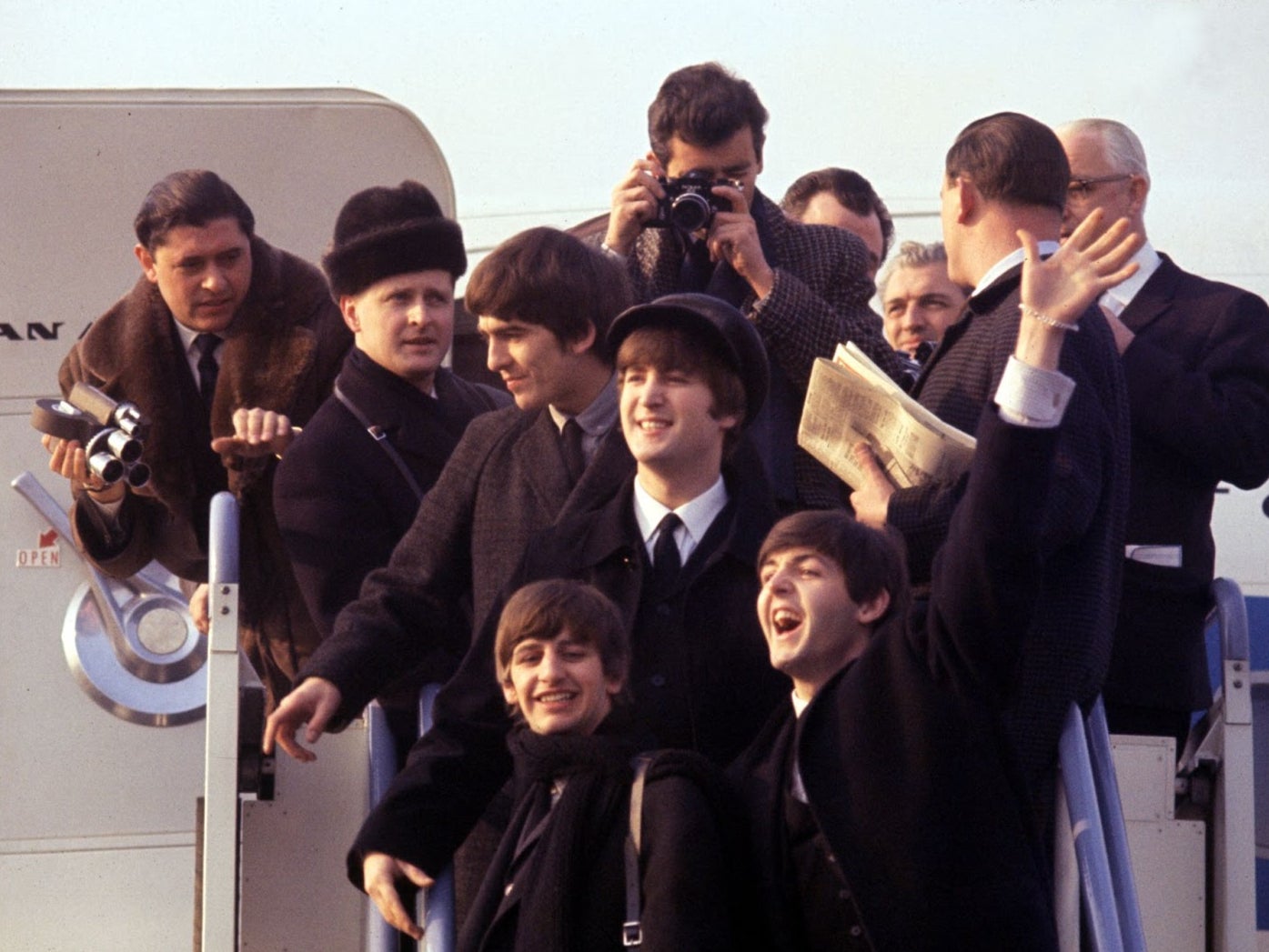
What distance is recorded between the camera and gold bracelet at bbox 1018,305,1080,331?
144 inches

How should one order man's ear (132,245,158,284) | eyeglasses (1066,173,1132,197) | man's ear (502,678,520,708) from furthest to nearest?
man's ear (132,245,158,284) → eyeglasses (1066,173,1132,197) → man's ear (502,678,520,708)

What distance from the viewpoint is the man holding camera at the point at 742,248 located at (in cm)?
468

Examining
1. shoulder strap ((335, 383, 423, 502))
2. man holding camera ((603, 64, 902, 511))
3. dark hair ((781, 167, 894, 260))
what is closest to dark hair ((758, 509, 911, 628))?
man holding camera ((603, 64, 902, 511))

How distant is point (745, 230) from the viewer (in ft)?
15.6

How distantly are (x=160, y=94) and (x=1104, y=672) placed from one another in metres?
4.13

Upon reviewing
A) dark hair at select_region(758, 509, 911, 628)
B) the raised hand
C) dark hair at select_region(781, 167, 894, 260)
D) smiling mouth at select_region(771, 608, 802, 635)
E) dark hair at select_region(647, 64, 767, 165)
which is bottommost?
smiling mouth at select_region(771, 608, 802, 635)

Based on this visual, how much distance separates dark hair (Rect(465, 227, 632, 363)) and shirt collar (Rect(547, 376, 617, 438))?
70mm

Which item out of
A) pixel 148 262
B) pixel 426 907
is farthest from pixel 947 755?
pixel 148 262

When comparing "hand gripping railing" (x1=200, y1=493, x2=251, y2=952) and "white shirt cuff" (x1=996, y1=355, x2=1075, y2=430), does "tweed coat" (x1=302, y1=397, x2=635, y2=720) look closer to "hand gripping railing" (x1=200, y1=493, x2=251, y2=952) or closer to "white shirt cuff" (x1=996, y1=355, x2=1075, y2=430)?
"hand gripping railing" (x1=200, y1=493, x2=251, y2=952)

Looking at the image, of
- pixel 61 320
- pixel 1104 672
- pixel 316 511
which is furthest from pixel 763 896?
pixel 61 320

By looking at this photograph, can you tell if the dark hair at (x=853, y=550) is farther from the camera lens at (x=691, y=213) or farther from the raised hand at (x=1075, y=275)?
the camera lens at (x=691, y=213)

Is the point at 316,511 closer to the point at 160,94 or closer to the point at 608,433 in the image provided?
the point at 608,433

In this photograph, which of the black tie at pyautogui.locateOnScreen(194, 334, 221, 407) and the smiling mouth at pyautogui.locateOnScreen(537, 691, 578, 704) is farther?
the black tie at pyautogui.locateOnScreen(194, 334, 221, 407)

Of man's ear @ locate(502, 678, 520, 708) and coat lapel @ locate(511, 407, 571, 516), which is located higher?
coat lapel @ locate(511, 407, 571, 516)
